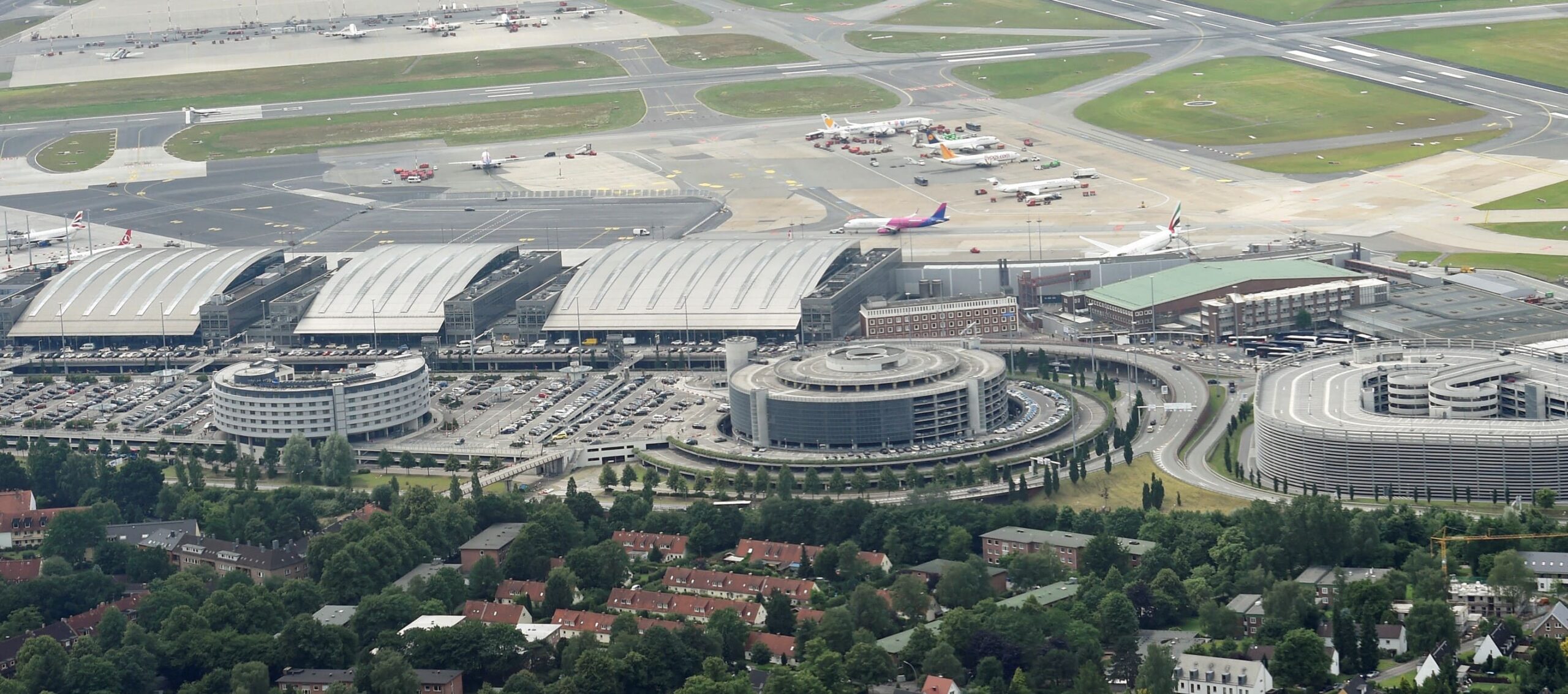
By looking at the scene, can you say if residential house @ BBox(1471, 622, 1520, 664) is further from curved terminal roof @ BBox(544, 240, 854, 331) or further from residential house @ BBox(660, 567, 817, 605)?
curved terminal roof @ BBox(544, 240, 854, 331)

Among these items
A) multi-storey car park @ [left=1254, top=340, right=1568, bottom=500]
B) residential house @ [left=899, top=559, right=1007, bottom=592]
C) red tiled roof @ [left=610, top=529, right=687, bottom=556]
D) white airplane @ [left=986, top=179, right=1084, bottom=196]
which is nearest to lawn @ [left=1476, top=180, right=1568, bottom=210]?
white airplane @ [left=986, top=179, right=1084, bottom=196]

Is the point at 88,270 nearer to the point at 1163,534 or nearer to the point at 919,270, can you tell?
the point at 919,270

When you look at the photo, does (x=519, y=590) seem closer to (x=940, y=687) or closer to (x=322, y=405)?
(x=940, y=687)

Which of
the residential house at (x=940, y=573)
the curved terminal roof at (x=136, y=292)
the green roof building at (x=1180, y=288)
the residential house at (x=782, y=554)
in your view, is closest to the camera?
the residential house at (x=940, y=573)

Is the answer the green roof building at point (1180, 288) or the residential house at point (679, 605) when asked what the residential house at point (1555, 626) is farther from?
the green roof building at point (1180, 288)

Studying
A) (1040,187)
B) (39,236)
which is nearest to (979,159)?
(1040,187)

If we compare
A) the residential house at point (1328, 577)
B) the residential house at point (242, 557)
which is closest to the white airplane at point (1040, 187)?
the residential house at point (242, 557)
